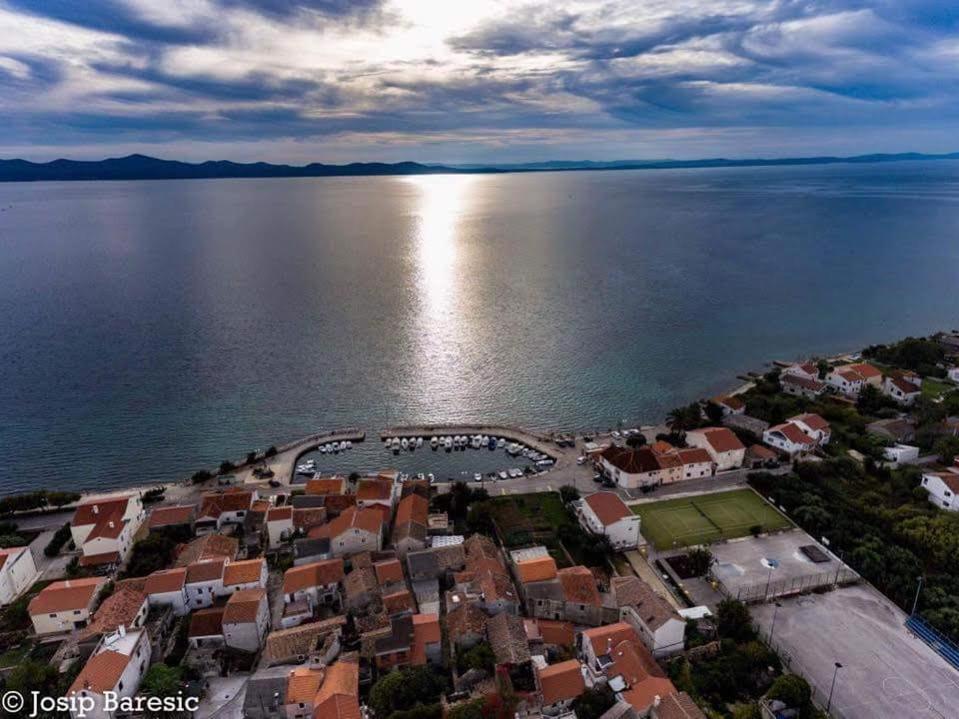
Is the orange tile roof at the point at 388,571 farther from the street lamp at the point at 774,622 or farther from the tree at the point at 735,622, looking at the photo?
the street lamp at the point at 774,622

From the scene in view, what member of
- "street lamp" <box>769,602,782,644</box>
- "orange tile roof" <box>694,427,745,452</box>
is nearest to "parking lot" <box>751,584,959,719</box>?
"street lamp" <box>769,602,782,644</box>

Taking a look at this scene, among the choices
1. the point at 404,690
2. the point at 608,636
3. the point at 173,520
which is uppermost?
the point at 404,690

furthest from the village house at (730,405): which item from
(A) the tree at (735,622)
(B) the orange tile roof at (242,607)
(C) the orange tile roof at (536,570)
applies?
(B) the orange tile roof at (242,607)

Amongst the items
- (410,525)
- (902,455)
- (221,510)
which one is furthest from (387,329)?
(902,455)

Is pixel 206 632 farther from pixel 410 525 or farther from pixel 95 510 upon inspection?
pixel 95 510

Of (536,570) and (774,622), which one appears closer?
(774,622)

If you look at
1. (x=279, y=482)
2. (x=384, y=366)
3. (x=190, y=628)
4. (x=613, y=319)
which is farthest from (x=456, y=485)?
(x=613, y=319)
